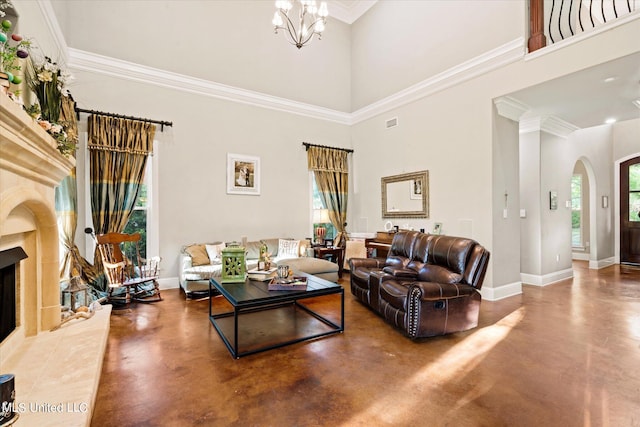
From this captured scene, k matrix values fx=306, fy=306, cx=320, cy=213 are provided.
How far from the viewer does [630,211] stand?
712cm

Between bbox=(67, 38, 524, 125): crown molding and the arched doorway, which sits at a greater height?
bbox=(67, 38, 524, 125): crown molding

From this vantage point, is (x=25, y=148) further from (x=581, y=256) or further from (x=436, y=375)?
(x=581, y=256)

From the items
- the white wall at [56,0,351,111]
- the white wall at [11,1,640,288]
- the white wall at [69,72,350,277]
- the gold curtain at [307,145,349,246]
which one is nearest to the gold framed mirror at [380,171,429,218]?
the white wall at [11,1,640,288]

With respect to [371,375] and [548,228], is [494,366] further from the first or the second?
[548,228]

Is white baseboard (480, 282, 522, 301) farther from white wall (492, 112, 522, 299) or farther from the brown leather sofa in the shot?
the brown leather sofa

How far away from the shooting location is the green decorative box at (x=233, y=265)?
3359mm

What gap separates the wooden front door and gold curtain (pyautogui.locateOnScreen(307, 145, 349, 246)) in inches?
257

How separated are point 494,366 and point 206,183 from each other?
4776 millimetres

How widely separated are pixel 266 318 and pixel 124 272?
7.00 ft

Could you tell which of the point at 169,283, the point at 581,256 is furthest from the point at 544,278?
the point at 169,283

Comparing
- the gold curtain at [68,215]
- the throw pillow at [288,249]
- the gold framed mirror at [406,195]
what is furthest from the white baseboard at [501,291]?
the gold curtain at [68,215]

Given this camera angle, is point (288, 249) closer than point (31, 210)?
No

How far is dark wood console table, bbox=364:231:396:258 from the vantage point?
5.62m

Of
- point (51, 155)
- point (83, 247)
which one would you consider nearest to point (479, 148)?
point (51, 155)
